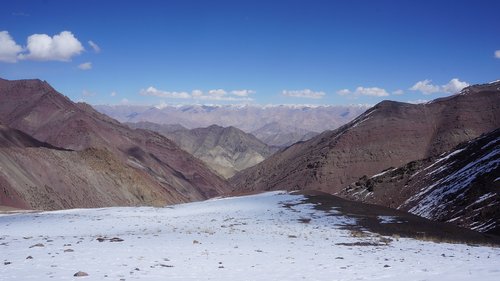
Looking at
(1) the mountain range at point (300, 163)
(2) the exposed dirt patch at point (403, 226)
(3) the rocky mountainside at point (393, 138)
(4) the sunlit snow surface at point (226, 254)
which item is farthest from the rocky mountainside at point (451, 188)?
(3) the rocky mountainside at point (393, 138)

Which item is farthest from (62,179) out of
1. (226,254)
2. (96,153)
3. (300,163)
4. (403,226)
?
(300,163)

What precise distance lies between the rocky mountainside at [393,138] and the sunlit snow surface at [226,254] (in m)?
80.6

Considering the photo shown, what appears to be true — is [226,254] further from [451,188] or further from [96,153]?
[96,153]

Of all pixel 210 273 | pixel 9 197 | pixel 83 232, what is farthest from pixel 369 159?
pixel 210 273

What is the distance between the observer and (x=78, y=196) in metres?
62.9

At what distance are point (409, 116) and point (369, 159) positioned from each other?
74.7ft

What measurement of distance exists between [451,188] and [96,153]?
59.2 m

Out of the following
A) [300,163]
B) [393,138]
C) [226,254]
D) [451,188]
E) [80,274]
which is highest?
[393,138]

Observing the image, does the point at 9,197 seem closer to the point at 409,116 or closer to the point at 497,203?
the point at 497,203

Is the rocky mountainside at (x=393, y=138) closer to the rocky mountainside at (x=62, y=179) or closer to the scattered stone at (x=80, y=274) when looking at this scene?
the rocky mountainside at (x=62, y=179)

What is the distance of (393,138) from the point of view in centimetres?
11119

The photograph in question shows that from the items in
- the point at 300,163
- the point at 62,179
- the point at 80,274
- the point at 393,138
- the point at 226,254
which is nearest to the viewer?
the point at 80,274

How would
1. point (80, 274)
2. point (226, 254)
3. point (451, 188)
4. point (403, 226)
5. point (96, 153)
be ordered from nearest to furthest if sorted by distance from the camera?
point (80, 274), point (226, 254), point (403, 226), point (451, 188), point (96, 153)

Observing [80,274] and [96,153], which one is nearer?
[80,274]
